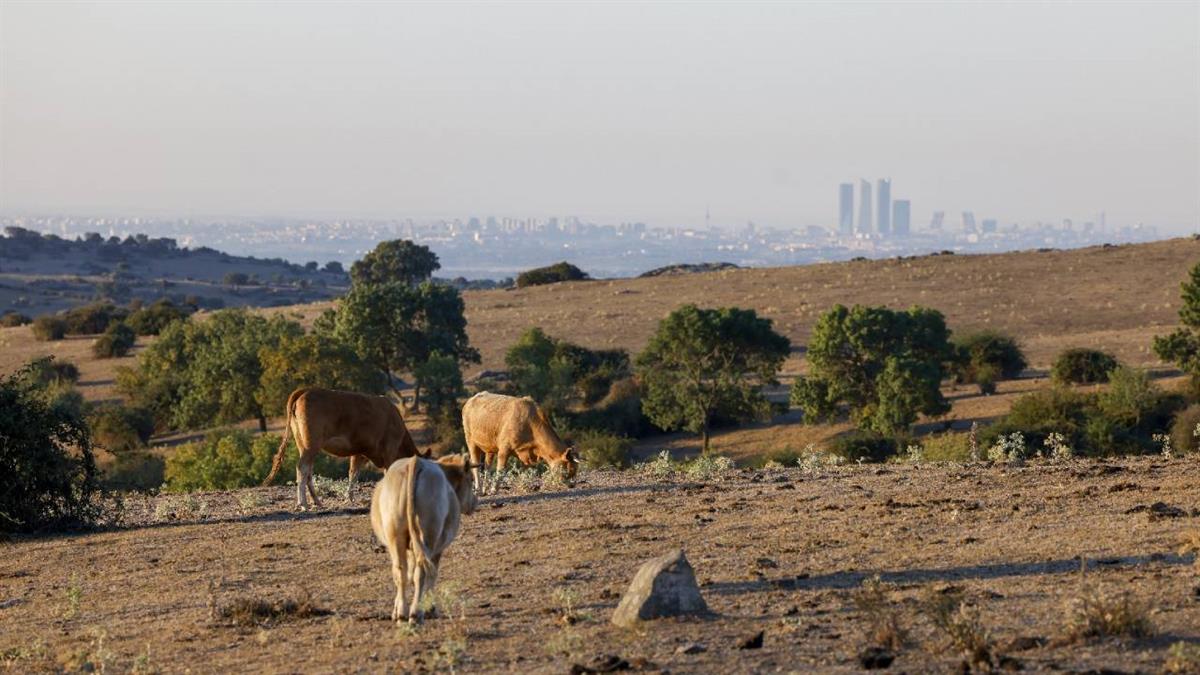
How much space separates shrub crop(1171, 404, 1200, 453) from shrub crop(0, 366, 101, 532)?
24.7 m

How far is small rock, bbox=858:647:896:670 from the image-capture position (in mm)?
9914

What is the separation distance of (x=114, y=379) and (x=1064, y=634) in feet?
215

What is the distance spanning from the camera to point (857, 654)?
10242 millimetres

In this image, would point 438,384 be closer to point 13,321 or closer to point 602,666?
point 602,666

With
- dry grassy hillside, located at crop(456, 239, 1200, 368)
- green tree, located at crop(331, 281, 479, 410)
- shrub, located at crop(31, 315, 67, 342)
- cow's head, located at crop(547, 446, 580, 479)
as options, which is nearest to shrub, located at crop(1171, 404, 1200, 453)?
cow's head, located at crop(547, 446, 580, 479)

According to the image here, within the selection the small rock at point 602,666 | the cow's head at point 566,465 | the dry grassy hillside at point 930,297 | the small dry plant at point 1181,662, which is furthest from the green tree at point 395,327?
the small dry plant at point 1181,662

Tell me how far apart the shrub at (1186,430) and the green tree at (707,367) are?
15042 millimetres

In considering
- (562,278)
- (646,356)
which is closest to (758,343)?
(646,356)

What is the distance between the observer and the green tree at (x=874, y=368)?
168ft

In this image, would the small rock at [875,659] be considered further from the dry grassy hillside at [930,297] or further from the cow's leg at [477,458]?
the dry grassy hillside at [930,297]

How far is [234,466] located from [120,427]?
1994 cm

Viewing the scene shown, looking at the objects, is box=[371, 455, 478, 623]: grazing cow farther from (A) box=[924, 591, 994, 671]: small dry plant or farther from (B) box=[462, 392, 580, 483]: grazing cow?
(B) box=[462, 392, 580, 483]: grazing cow

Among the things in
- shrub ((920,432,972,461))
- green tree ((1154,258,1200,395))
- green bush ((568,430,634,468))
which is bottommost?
green bush ((568,430,634,468))

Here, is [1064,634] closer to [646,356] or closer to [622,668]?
[622,668]
